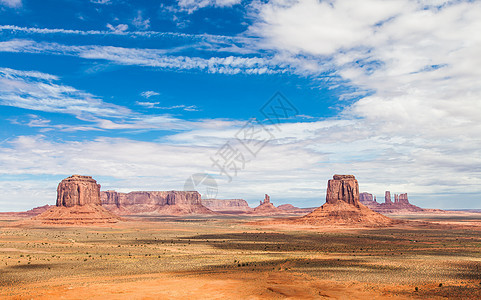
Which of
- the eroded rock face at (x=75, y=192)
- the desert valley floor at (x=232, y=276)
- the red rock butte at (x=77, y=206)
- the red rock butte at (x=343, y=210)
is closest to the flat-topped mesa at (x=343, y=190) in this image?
the red rock butte at (x=343, y=210)

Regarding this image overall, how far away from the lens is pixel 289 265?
41.8 meters

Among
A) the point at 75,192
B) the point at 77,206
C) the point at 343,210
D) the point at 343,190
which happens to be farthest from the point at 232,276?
the point at 75,192

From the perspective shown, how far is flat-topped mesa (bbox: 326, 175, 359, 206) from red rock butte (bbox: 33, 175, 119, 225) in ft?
296

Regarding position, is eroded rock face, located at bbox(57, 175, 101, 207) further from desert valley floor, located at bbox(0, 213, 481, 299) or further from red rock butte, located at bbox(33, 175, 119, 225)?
desert valley floor, located at bbox(0, 213, 481, 299)

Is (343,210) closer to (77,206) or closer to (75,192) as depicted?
(77,206)

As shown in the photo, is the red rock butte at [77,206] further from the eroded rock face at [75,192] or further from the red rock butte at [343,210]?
the red rock butte at [343,210]

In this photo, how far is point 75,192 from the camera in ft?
486

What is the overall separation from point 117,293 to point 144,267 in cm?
1412

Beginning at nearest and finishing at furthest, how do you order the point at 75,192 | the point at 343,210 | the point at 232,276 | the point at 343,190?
the point at 232,276 → the point at 343,210 → the point at 75,192 → the point at 343,190

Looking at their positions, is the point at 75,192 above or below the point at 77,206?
above

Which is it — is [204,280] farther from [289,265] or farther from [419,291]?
[419,291]

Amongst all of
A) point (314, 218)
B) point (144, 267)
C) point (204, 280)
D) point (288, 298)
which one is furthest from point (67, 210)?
point (288, 298)

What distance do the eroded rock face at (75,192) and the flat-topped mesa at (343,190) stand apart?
101 m

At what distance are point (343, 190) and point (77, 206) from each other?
108506 mm
